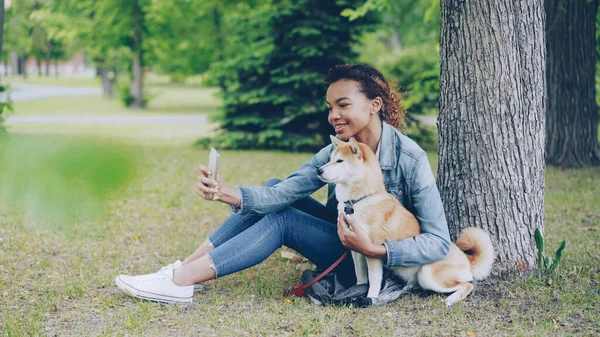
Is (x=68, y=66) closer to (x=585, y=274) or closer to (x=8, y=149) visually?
(x=8, y=149)

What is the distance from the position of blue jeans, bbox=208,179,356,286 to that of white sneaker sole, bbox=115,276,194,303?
288 millimetres

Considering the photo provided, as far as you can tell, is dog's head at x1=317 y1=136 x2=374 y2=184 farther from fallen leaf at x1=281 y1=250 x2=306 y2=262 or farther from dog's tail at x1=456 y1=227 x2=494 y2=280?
fallen leaf at x1=281 y1=250 x2=306 y2=262

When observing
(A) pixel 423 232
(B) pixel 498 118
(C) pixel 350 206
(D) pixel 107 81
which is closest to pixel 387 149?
(C) pixel 350 206

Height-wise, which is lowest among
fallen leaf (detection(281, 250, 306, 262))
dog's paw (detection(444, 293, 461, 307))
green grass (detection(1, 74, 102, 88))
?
green grass (detection(1, 74, 102, 88))

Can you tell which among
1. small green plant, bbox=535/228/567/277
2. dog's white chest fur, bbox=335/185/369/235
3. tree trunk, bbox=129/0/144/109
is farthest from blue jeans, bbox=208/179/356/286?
tree trunk, bbox=129/0/144/109

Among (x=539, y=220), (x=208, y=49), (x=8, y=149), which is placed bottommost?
(x=208, y=49)

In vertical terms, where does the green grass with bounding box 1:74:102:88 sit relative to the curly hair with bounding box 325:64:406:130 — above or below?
below

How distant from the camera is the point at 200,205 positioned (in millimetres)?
7027

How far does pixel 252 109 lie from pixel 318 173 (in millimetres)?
8733

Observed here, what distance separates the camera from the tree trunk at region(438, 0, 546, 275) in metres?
3.80

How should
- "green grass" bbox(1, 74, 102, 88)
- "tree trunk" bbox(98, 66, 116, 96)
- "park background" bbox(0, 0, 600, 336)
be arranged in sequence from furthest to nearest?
"green grass" bbox(1, 74, 102, 88) → "tree trunk" bbox(98, 66, 116, 96) → "park background" bbox(0, 0, 600, 336)

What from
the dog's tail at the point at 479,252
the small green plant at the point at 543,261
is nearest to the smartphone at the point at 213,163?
the dog's tail at the point at 479,252

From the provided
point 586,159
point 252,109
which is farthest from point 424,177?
point 252,109

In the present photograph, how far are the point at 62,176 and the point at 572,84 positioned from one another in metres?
8.58
